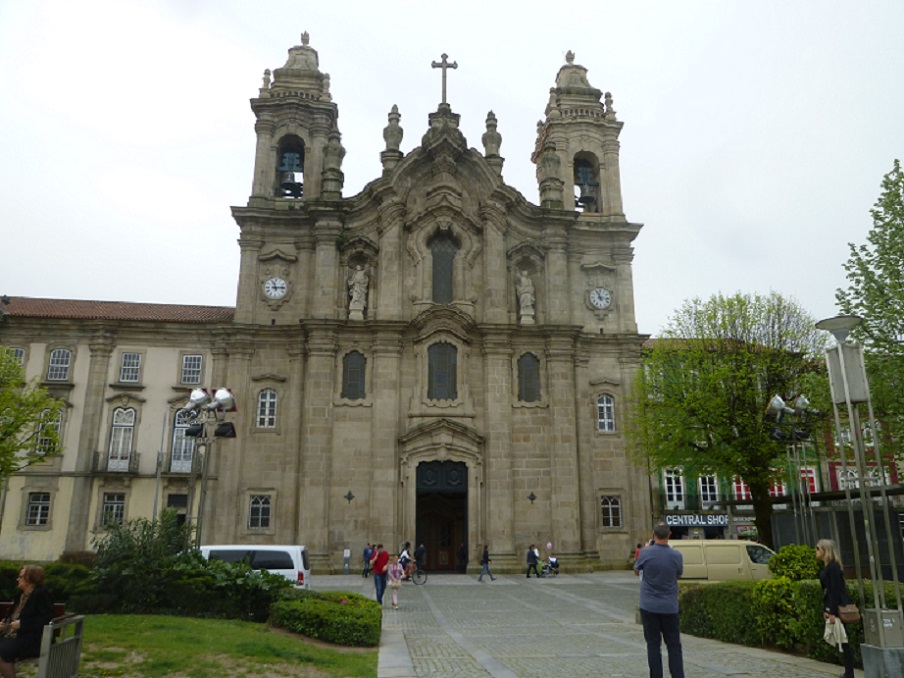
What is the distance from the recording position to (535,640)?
14578mm

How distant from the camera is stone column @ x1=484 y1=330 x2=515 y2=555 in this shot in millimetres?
32969

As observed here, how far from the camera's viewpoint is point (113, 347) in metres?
35.8

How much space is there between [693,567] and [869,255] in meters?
10.4

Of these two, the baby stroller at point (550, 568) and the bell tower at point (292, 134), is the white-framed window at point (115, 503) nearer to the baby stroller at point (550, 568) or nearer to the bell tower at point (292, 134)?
the bell tower at point (292, 134)

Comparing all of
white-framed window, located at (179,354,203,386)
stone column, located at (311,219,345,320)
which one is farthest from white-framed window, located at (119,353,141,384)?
stone column, located at (311,219,345,320)

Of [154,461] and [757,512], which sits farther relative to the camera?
[154,461]

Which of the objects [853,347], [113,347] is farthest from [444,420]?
[853,347]

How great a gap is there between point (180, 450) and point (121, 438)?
2818 mm

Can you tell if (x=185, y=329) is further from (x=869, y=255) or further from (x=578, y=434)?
(x=869, y=255)

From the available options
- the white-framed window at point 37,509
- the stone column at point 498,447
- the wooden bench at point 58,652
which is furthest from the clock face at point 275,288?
the wooden bench at point 58,652

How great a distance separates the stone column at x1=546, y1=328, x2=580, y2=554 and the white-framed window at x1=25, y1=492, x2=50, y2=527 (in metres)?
23.3

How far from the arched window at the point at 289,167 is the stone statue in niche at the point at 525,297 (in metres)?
13.0

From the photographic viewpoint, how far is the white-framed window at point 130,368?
3569cm

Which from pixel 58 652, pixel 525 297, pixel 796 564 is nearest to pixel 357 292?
pixel 525 297
